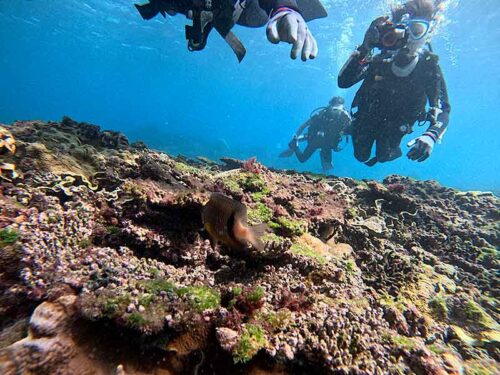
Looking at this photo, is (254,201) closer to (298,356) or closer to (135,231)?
(135,231)

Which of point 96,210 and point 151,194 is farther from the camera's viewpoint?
point 96,210

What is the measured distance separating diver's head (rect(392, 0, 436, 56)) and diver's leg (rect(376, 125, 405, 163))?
7.40 feet

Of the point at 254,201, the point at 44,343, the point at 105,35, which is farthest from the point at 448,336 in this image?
the point at 105,35

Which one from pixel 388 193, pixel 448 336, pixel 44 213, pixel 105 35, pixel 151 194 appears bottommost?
pixel 448 336

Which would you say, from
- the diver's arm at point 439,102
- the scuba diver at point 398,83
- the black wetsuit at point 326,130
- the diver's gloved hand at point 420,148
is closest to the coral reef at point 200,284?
the diver's gloved hand at point 420,148

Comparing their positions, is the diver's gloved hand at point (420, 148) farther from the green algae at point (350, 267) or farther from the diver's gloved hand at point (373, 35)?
the green algae at point (350, 267)

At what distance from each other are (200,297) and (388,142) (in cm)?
866

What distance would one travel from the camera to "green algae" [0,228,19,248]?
7.93ft

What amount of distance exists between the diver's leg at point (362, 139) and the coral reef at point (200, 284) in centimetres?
508

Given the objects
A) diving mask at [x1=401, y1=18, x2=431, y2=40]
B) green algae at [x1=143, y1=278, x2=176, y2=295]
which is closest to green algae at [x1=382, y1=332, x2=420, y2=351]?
green algae at [x1=143, y1=278, x2=176, y2=295]

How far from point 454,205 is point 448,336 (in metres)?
6.05

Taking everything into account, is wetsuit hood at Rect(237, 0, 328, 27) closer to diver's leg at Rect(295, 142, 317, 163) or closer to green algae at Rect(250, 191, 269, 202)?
green algae at Rect(250, 191, 269, 202)

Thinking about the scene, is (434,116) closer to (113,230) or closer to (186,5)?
(186,5)

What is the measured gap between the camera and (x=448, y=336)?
3297 mm
